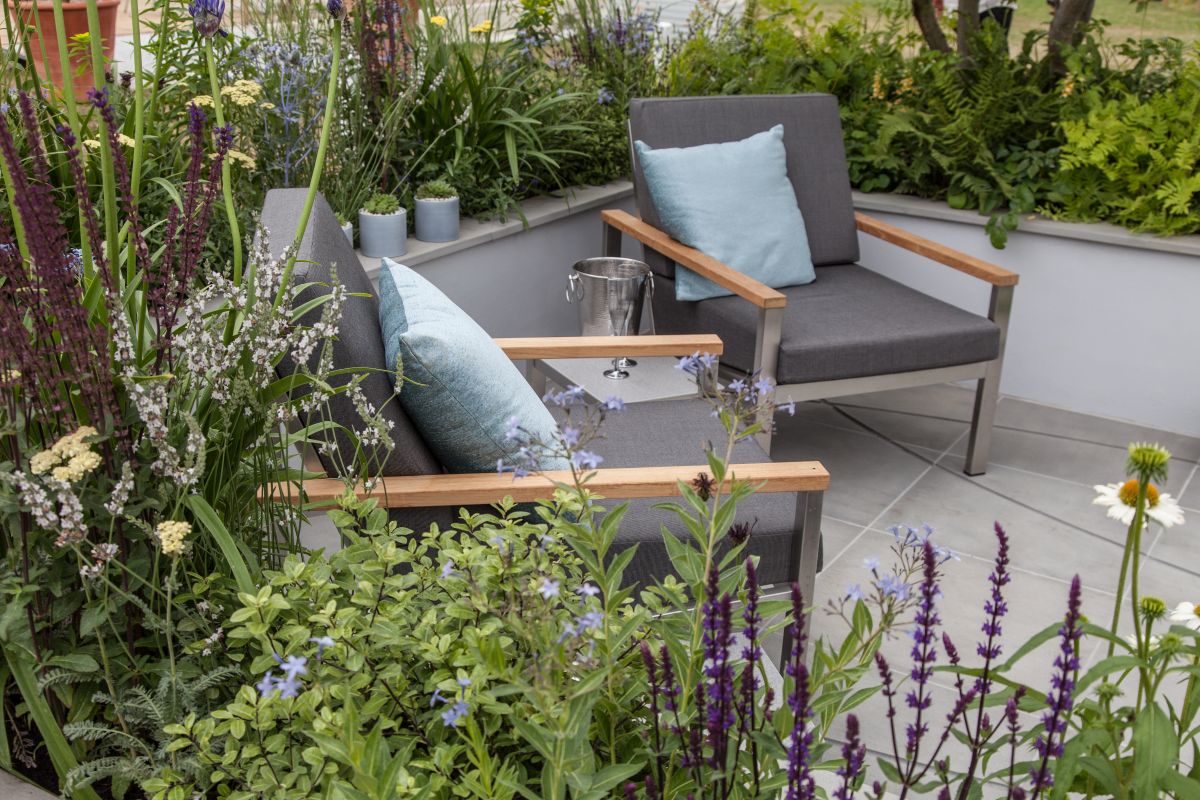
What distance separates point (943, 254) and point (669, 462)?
5.14ft

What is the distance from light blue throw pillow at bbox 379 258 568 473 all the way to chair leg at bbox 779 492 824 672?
468 millimetres

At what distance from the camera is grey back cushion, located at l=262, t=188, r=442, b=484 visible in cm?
183

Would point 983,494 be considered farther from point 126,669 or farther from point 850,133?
point 126,669

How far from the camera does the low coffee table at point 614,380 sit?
2996 millimetres

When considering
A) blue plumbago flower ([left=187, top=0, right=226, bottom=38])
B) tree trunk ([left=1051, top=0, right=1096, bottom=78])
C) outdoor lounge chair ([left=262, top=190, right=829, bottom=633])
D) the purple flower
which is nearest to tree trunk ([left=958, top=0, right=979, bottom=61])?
tree trunk ([left=1051, top=0, right=1096, bottom=78])

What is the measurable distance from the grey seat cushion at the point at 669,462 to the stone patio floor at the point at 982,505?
1.12ft

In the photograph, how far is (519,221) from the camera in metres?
3.86

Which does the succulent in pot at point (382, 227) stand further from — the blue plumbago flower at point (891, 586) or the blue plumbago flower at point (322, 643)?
the blue plumbago flower at point (891, 586)

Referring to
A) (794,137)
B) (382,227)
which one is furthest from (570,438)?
(794,137)

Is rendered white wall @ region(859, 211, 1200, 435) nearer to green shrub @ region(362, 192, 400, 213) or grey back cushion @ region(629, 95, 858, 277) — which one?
grey back cushion @ region(629, 95, 858, 277)

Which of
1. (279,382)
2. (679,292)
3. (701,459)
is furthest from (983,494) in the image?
(279,382)

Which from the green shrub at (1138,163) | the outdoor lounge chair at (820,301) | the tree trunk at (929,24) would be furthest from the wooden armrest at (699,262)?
the tree trunk at (929,24)

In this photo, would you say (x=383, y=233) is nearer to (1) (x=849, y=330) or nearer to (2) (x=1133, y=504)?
(1) (x=849, y=330)

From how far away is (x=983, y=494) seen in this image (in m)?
3.43
